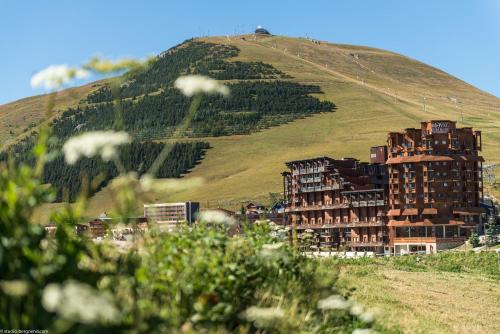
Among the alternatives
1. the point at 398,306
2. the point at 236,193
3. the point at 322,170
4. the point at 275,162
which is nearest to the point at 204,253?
the point at 398,306

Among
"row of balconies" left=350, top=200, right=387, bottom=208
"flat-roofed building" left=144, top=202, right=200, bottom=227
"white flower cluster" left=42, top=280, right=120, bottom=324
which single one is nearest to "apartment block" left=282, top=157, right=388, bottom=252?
"row of balconies" left=350, top=200, right=387, bottom=208

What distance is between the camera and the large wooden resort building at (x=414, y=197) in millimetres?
87062

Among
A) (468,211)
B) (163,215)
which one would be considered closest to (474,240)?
(468,211)

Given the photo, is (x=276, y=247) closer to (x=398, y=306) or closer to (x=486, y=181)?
(x=398, y=306)

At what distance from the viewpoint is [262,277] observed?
9.49m

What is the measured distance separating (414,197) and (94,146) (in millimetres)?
85317

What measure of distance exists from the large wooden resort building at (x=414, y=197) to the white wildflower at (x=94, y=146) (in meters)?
77.2

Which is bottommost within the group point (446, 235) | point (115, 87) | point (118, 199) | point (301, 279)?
point (446, 235)

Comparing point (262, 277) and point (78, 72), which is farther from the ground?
point (78, 72)

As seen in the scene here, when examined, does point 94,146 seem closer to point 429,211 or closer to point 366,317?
point 366,317

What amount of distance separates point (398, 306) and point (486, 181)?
358 ft

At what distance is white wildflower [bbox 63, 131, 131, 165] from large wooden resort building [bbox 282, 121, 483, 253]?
7724cm

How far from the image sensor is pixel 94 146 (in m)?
6.48

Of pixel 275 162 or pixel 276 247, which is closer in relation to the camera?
pixel 276 247
